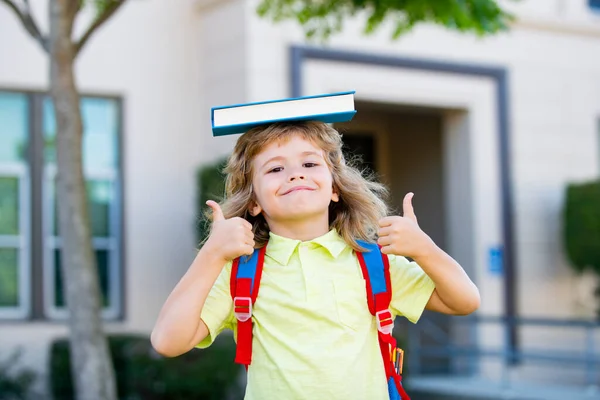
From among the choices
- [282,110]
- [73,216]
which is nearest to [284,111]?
[282,110]

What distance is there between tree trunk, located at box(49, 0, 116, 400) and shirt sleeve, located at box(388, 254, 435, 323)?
3.95m

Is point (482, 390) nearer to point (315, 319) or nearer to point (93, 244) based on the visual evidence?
point (93, 244)

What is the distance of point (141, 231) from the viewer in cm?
1056

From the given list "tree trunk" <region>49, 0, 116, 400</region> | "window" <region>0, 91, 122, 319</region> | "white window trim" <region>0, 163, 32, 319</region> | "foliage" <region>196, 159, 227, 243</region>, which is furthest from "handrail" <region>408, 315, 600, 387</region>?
"tree trunk" <region>49, 0, 116, 400</region>

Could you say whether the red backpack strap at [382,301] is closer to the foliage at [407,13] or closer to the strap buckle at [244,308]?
the strap buckle at [244,308]

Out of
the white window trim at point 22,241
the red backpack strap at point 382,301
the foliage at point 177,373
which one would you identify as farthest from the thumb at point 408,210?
the white window trim at point 22,241

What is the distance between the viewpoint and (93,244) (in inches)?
411

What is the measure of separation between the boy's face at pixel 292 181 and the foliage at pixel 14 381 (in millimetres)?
7004

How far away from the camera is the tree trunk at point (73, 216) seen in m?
6.52

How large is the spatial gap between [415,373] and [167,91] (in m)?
3.84

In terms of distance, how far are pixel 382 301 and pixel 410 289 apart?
11cm

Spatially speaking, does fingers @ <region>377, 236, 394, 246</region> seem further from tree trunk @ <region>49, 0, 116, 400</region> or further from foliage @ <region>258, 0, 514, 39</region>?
tree trunk @ <region>49, 0, 116, 400</region>

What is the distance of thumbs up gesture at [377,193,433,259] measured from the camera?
9.00 feet

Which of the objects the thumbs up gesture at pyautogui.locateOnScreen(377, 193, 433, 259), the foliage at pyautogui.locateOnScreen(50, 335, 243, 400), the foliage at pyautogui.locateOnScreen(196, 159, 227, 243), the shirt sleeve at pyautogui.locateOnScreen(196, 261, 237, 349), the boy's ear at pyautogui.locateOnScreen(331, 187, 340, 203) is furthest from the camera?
the foliage at pyautogui.locateOnScreen(196, 159, 227, 243)
